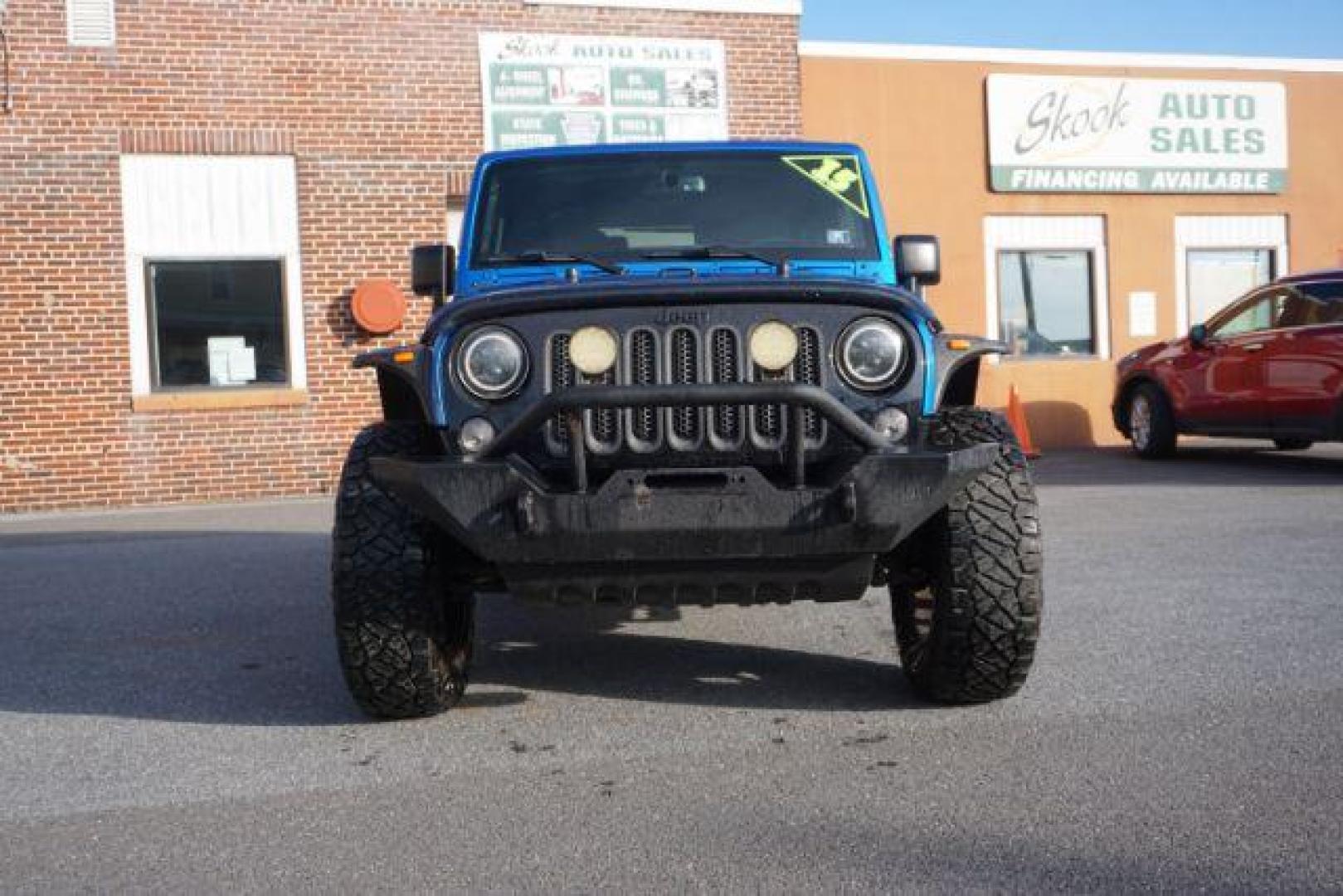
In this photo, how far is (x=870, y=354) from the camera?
Answer: 160 inches

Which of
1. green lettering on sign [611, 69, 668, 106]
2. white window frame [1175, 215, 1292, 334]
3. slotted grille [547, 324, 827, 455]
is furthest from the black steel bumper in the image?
white window frame [1175, 215, 1292, 334]

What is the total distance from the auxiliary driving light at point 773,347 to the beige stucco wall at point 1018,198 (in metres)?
11.1

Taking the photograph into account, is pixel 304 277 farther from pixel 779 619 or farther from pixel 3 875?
pixel 3 875

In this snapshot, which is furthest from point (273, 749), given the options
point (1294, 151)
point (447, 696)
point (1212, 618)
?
point (1294, 151)

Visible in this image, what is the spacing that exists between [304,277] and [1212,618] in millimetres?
9512

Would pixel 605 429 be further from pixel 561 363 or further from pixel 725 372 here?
pixel 725 372

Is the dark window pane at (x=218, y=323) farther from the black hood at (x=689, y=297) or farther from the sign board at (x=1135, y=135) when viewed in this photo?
the black hood at (x=689, y=297)

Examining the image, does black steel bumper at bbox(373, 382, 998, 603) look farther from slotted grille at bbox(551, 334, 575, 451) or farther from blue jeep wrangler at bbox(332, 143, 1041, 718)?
slotted grille at bbox(551, 334, 575, 451)

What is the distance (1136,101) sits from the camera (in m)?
15.7

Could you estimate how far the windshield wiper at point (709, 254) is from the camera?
4.99 meters

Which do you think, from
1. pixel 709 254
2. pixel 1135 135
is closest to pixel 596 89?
pixel 1135 135

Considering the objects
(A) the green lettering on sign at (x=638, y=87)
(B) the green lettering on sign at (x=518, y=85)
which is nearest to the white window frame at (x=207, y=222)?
(B) the green lettering on sign at (x=518, y=85)

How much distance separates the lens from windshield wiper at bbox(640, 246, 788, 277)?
499 cm

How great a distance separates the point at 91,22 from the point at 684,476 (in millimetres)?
10804
